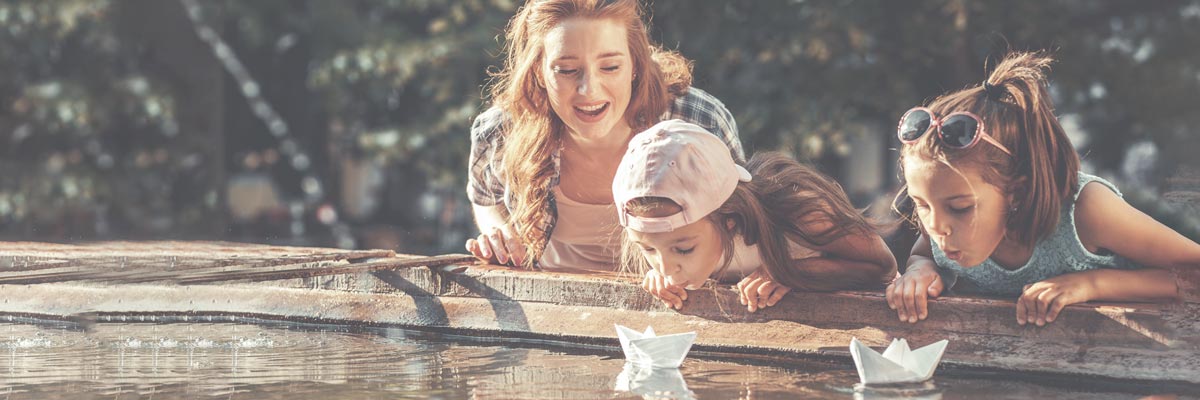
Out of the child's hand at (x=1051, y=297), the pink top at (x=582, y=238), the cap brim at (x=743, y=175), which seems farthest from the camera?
the pink top at (x=582, y=238)

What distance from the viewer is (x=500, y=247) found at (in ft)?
15.4

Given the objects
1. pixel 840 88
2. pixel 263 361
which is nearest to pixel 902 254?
pixel 263 361

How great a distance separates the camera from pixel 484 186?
4.96 m

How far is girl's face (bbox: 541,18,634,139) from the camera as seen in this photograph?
14.1 feet

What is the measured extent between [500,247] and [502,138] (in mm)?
389

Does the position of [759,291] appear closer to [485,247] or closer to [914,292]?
[914,292]

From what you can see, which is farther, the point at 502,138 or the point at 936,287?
the point at 502,138

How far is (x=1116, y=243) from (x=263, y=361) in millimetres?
2285

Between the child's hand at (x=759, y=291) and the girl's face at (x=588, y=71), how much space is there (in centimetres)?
79

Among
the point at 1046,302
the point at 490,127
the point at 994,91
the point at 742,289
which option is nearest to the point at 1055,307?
the point at 1046,302

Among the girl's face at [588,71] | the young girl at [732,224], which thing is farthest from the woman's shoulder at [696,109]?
the young girl at [732,224]

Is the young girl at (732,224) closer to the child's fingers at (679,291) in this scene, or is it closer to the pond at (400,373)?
the child's fingers at (679,291)

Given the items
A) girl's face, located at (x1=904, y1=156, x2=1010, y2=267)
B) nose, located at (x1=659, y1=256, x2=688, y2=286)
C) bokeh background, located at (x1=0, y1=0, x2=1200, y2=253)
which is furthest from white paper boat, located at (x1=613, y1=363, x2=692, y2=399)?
bokeh background, located at (x1=0, y1=0, x2=1200, y2=253)

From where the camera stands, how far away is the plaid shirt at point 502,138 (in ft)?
15.2
